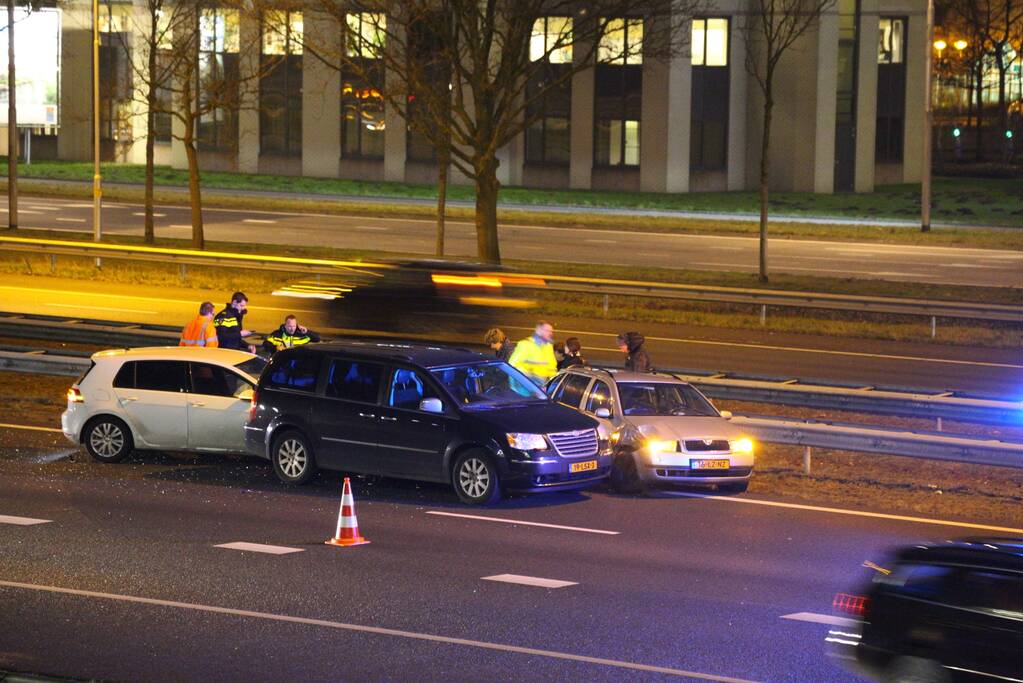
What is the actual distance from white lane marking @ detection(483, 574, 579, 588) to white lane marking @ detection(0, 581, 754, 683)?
1733 mm

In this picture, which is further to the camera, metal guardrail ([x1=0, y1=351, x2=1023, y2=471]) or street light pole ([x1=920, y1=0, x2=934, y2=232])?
street light pole ([x1=920, y1=0, x2=934, y2=232])

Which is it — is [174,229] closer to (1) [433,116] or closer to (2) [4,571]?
(1) [433,116]

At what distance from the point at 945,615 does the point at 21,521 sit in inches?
373

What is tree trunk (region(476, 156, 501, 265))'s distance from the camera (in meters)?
37.3

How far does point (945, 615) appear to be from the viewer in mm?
7578

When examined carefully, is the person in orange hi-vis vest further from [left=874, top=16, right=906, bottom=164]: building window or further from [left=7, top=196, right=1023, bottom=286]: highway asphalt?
[left=874, top=16, right=906, bottom=164]: building window

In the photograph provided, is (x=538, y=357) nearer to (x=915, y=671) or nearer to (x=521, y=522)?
(x=521, y=522)

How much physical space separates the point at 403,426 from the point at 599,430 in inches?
79.2

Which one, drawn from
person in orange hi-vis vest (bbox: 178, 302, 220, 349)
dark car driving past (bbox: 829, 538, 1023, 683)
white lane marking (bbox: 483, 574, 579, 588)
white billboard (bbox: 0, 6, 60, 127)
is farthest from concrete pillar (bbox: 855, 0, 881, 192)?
dark car driving past (bbox: 829, 538, 1023, 683)

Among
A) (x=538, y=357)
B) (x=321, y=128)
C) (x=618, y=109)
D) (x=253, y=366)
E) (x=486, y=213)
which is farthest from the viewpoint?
(x=321, y=128)

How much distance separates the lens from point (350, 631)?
35.1ft

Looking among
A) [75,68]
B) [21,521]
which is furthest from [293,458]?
[75,68]

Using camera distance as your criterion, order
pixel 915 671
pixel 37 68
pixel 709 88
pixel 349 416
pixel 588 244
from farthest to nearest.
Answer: pixel 37 68 < pixel 709 88 < pixel 588 244 < pixel 349 416 < pixel 915 671

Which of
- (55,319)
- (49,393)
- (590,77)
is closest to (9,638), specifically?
(49,393)
